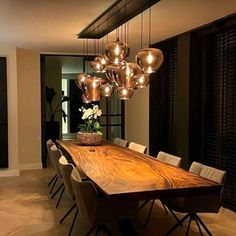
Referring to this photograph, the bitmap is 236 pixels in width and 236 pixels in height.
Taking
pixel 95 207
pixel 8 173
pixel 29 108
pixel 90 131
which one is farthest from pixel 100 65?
pixel 8 173

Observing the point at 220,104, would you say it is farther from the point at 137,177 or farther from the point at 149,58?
the point at 137,177

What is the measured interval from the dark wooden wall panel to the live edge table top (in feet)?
8.84

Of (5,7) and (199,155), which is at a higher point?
(5,7)

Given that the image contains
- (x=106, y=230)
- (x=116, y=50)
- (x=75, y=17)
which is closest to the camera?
(x=116, y=50)

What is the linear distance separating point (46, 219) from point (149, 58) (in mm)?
2327

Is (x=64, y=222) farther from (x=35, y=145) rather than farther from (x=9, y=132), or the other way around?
(x=35, y=145)

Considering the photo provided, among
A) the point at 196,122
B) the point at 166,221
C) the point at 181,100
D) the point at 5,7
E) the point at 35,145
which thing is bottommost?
the point at 166,221

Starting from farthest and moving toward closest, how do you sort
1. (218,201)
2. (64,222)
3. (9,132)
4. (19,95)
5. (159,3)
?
(19,95) → (9,132) → (64,222) → (159,3) → (218,201)

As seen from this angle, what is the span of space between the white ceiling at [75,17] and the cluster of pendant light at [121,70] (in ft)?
1.70

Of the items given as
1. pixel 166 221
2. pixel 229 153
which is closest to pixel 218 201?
pixel 166 221

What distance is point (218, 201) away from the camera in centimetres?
318

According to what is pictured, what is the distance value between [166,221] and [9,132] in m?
3.70

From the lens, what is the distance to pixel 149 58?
316 cm

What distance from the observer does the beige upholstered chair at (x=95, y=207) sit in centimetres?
290
